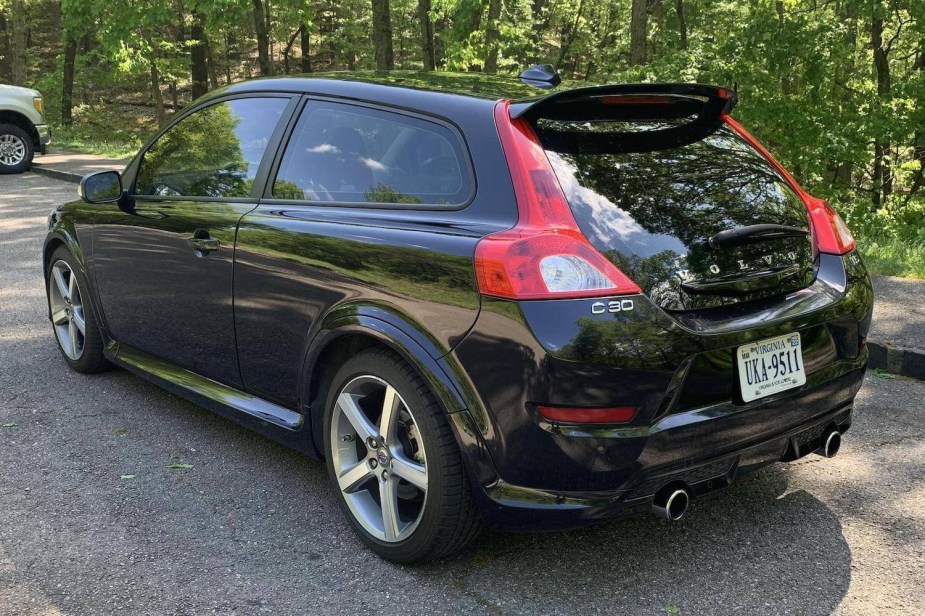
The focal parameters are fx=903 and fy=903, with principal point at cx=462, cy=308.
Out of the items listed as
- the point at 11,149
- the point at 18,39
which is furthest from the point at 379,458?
the point at 18,39

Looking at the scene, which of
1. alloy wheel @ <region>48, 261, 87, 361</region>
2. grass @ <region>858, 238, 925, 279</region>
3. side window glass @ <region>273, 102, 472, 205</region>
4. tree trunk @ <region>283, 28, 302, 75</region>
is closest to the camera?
side window glass @ <region>273, 102, 472, 205</region>

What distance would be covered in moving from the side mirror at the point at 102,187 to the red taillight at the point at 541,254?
2.64m

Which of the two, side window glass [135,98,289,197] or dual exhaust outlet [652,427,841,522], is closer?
dual exhaust outlet [652,427,841,522]

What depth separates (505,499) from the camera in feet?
9.19

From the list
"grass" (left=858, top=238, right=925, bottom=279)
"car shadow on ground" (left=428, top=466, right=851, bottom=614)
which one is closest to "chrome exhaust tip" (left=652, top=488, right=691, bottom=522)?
"car shadow on ground" (left=428, top=466, right=851, bottom=614)

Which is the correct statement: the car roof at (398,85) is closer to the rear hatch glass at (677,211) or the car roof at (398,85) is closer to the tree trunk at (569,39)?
the rear hatch glass at (677,211)

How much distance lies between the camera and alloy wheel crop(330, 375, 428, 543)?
310 cm

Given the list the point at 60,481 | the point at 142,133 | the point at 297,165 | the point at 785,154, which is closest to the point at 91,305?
the point at 60,481

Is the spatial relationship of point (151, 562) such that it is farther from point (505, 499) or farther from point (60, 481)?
point (505, 499)

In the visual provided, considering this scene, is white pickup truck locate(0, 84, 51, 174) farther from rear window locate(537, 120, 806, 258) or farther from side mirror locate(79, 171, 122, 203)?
rear window locate(537, 120, 806, 258)

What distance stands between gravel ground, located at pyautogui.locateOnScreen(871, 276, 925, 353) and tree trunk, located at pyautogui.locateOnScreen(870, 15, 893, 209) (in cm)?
799

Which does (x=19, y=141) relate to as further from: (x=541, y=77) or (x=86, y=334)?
(x=541, y=77)

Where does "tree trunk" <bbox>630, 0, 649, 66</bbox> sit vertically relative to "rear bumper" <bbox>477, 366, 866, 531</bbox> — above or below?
above

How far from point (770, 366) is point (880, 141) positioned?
12649mm
